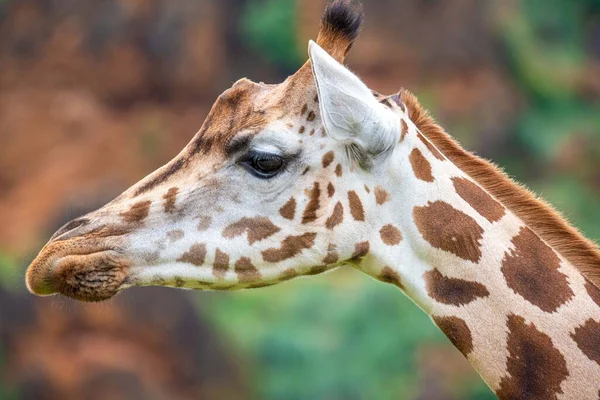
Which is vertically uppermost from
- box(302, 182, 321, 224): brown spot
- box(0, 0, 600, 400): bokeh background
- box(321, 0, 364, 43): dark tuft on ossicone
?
box(0, 0, 600, 400): bokeh background

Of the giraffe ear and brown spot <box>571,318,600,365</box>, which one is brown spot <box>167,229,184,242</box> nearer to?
the giraffe ear

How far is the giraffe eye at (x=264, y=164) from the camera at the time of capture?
4.72m

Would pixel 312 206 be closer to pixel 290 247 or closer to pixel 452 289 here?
pixel 290 247

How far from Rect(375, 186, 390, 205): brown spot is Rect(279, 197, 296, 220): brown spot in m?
0.40

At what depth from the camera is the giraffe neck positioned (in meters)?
4.44

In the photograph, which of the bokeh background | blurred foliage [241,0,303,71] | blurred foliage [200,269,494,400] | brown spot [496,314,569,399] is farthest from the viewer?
blurred foliage [241,0,303,71]

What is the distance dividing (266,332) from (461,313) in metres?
10.1

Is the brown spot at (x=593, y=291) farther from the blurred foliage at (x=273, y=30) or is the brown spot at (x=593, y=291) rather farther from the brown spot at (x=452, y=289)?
the blurred foliage at (x=273, y=30)

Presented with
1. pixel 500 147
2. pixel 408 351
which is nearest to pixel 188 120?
pixel 500 147

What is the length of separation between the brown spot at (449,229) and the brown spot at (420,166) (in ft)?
0.45

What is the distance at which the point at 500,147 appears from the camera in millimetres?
19344

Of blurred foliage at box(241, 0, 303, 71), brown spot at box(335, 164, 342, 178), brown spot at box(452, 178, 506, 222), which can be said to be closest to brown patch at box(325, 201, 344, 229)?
brown spot at box(335, 164, 342, 178)

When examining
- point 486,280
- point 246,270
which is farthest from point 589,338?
point 246,270

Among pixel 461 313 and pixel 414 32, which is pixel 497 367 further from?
pixel 414 32
